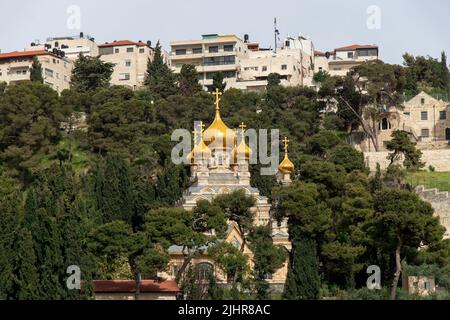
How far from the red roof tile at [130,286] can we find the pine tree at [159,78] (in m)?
45.8

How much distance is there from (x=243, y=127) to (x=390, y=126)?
16179 millimetres

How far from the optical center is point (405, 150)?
297 feet

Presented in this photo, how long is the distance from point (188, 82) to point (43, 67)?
17.0m

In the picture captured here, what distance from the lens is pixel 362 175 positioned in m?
77.7

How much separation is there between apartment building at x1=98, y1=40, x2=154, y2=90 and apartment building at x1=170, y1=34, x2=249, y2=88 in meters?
3.25

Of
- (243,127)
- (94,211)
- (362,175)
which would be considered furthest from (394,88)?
(94,211)

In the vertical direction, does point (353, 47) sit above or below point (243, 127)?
above

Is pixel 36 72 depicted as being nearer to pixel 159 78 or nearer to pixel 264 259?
pixel 159 78

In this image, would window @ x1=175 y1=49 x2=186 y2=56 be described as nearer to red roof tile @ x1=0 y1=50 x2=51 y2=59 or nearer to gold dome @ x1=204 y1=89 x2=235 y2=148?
red roof tile @ x1=0 y1=50 x2=51 y2=59

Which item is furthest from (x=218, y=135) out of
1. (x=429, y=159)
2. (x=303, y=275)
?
(x=303, y=275)

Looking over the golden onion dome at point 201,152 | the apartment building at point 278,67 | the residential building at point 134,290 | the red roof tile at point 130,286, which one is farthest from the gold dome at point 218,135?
the apartment building at point 278,67

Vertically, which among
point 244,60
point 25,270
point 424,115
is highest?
point 244,60
